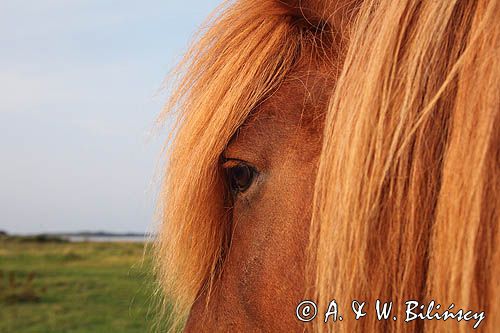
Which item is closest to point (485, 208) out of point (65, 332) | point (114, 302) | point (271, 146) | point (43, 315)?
point (271, 146)

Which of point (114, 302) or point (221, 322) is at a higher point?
point (221, 322)

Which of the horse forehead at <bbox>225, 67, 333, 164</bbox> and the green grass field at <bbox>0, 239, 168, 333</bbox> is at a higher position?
the horse forehead at <bbox>225, 67, 333, 164</bbox>

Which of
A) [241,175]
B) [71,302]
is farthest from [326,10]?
[71,302]

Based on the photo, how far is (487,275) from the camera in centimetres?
73

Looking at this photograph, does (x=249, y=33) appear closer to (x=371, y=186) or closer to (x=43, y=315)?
(x=371, y=186)

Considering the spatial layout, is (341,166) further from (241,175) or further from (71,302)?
(71,302)

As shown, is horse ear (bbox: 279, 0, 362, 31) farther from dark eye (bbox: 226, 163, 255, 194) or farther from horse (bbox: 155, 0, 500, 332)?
dark eye (bbox: 226, 163, 255, 194)

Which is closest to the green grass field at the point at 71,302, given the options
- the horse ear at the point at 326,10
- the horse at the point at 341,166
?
the horse at the point at 341,166

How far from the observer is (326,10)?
3.51 ft

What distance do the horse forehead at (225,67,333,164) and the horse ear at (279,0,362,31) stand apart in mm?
102

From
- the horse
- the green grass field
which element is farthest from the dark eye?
the green grass field

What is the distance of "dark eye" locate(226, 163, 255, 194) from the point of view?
106 centimetres

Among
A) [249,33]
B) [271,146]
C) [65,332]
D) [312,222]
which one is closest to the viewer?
[312,222]

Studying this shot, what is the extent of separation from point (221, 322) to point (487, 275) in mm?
534
